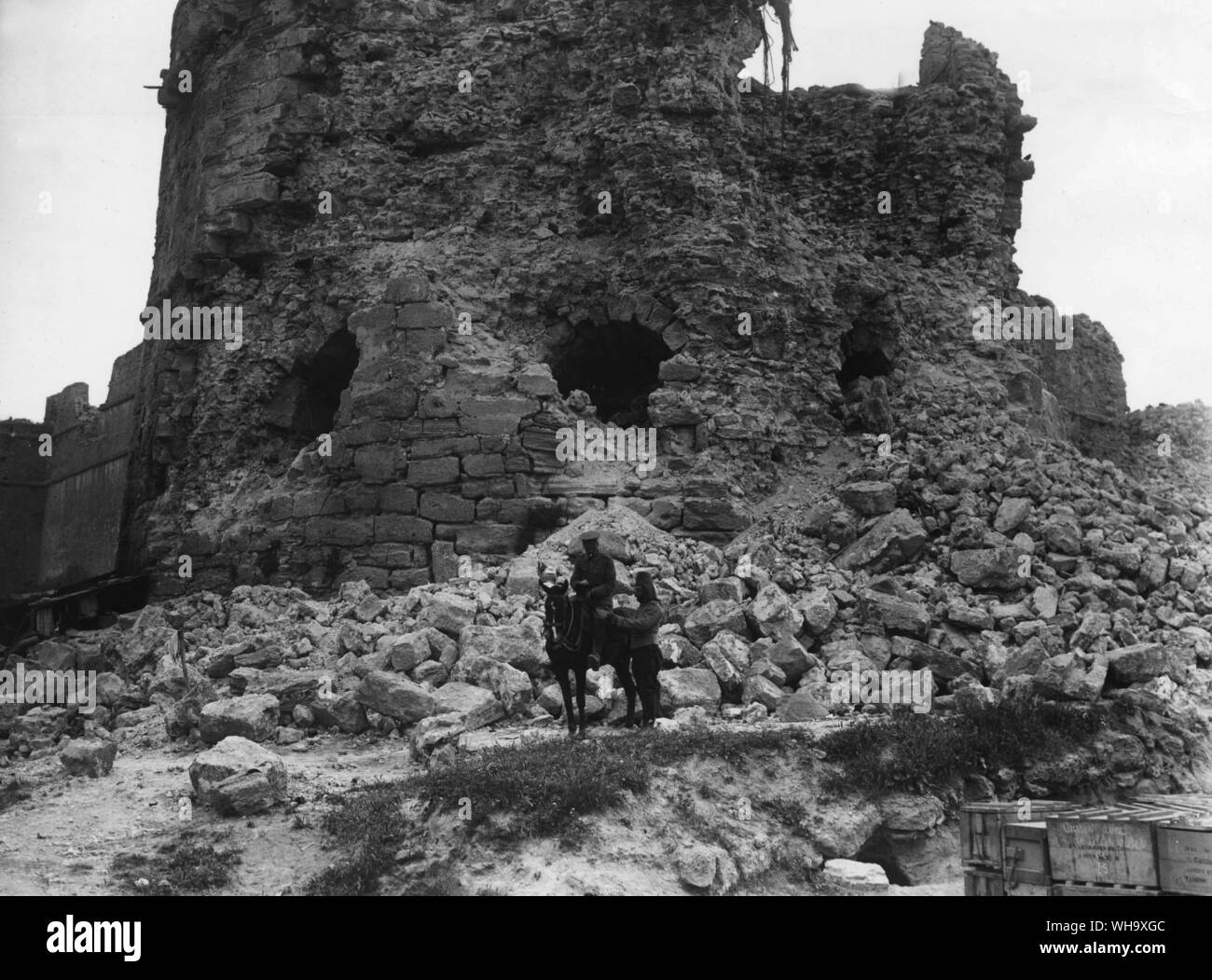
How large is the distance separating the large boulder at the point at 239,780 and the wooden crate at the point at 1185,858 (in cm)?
641

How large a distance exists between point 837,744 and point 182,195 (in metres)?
14.8

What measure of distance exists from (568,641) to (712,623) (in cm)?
253

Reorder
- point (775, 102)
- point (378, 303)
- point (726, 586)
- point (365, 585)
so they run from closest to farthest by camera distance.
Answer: point (726, 586) < point (365, 585) < point (378, 303) < point (775, 102)

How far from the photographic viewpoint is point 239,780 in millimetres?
11539

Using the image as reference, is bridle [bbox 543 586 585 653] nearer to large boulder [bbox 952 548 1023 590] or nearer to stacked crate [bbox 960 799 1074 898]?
Answer: stacked crate [bbox 960 799 1074 898]

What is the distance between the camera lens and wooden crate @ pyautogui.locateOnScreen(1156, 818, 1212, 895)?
888 centimetres

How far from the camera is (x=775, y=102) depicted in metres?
21.4

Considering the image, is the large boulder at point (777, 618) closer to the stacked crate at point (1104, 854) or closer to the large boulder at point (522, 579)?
the large boulder at point (522, 579)

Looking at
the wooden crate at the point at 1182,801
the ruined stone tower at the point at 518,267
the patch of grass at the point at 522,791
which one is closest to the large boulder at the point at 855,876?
the patch of grass at the point at 522,791

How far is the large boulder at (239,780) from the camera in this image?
37.5 feet

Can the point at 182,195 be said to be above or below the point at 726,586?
above

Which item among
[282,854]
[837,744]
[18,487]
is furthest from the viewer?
[18,487]
